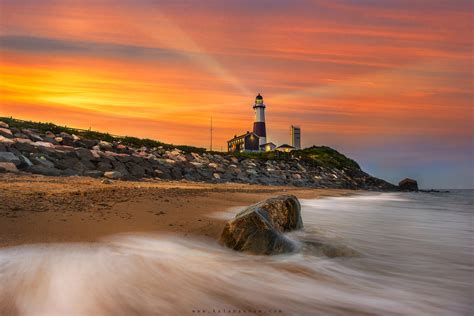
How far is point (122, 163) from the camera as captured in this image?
51.3 ft

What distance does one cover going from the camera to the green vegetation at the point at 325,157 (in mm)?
38706

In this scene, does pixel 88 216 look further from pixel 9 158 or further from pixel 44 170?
pixel 9 158

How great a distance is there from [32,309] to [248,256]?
2.32m

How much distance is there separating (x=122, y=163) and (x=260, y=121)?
52410mm

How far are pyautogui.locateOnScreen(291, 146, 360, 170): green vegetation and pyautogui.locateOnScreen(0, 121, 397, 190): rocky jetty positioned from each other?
19.0 ft

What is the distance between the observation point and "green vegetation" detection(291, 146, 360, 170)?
38.7 metres

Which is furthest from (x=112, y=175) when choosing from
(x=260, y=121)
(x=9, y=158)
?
(x=260, y=121)

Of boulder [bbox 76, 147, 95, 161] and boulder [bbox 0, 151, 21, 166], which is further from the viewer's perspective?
boulder [bbox 76, 147, 95, 161]

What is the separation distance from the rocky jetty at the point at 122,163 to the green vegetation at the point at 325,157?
5.79 metres

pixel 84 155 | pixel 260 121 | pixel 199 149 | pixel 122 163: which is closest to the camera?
pixel 84 155

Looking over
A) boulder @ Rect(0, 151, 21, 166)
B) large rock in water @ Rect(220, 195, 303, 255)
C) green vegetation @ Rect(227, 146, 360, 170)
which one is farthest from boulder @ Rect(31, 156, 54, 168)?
green vegetation @ Rect(227, 146, 360, 170)

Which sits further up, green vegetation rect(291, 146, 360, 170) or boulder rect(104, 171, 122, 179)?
green vegetation rect(291, 146, 360, 170)

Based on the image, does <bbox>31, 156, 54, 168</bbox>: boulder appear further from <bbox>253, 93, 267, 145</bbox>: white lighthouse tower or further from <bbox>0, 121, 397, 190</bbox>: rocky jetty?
<bbox>253, 93, 267, 145</bbox>: white lighthouse tower

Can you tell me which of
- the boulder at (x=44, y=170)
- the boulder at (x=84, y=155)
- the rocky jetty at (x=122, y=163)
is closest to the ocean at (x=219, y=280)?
the boulder at (x=44, y=170)
